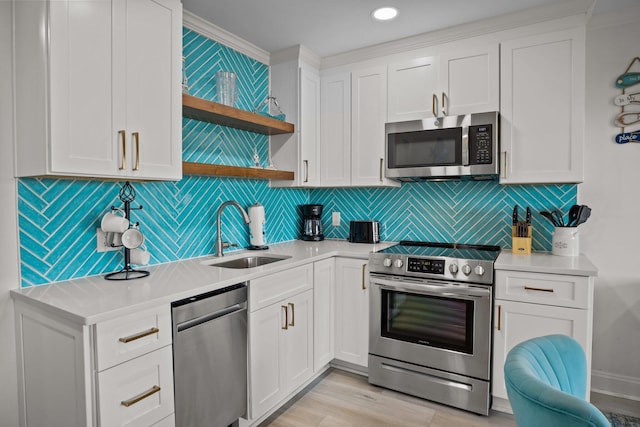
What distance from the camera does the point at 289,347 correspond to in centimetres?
232

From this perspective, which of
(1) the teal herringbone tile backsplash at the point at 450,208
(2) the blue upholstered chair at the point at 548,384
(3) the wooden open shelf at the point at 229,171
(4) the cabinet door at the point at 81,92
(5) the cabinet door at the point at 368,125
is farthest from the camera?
(5) the cabinet door at the point at 368,125

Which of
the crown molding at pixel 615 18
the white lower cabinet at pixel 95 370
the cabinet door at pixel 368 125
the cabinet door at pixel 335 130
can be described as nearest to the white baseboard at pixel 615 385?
the cabinet door at pixel 368 125

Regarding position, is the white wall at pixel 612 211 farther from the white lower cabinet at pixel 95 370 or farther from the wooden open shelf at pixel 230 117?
the white lower cabinet at pixel 95 370

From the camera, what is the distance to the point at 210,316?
1.77 m

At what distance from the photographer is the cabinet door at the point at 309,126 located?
3006 mm

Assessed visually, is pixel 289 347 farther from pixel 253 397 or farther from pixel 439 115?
pixel 439 115

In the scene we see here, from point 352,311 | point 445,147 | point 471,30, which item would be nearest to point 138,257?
point 352,311

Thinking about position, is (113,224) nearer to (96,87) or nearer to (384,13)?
(96,87)

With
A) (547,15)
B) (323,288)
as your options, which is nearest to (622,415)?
(323,288)

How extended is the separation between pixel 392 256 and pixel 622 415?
1697 mm

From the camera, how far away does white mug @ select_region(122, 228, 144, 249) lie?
1828mm

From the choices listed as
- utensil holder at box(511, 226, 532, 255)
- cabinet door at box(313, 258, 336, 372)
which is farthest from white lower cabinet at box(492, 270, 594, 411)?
cabinet door at box(313, 258, 336, 372)

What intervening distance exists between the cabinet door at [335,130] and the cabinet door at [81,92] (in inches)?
68.3

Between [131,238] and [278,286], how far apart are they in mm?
838
